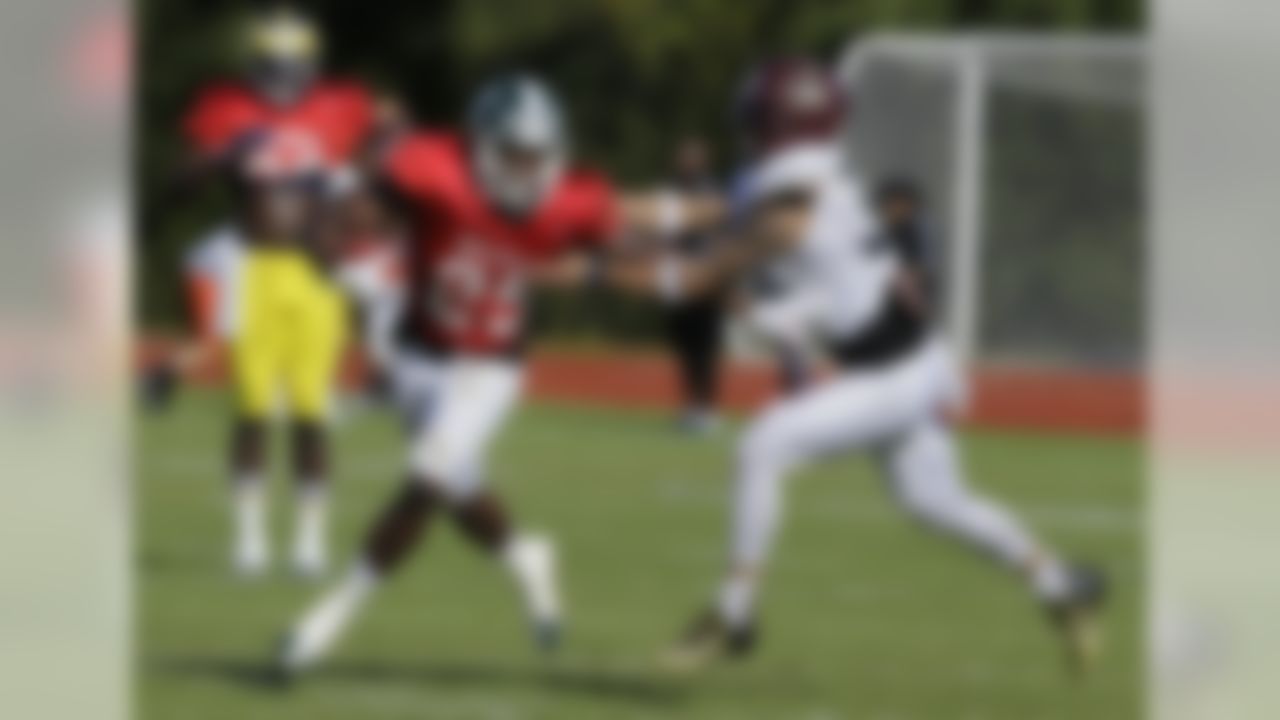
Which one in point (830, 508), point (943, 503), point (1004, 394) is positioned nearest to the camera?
point (943, 503)

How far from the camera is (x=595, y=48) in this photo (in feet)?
45.4

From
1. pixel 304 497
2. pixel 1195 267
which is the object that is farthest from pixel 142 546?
pixel 1195 267

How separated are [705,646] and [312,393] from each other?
146cm

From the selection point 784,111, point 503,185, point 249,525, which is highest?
point 784,111

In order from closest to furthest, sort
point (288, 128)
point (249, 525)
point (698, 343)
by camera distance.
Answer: point (288, 128)
point (249, 525)
point (698, 343)

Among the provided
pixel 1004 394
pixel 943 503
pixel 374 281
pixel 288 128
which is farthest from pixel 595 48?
pixel 943 503

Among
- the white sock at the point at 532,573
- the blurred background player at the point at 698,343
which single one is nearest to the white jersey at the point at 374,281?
the white sock at the point at 532,573

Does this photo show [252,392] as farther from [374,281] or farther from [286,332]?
[374,281]

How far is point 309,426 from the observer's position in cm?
667

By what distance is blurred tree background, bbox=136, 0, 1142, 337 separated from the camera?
12.5m

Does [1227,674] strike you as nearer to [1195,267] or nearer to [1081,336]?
[1195,267]

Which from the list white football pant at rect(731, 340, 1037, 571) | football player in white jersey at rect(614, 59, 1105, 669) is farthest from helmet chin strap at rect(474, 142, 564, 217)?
white football pant at rect(731, 340, 1037, 571)

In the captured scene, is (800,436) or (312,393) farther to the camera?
(312,393)

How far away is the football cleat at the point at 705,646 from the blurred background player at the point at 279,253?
127cm
